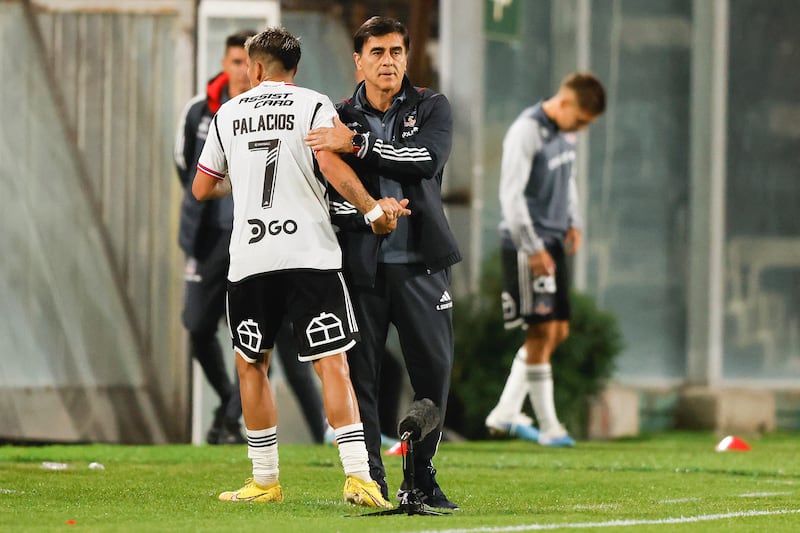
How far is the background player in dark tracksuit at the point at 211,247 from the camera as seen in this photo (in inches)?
400

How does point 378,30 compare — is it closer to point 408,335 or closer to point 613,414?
point 408,335

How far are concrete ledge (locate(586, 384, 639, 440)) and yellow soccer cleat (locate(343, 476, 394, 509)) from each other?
21.0ft

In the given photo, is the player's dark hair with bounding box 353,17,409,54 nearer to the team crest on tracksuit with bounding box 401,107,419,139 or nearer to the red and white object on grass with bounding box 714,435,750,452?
the team crest on tracksuit with bounding box 401,107,419,139

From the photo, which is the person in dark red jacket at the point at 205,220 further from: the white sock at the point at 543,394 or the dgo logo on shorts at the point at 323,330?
the dgo logo on shorts at the point at 323,330

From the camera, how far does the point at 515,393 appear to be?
1099cm

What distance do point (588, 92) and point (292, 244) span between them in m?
4.51

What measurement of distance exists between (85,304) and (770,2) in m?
6.52

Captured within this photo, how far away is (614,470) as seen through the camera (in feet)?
29.3

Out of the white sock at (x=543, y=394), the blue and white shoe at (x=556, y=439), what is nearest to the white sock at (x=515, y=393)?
the white sock at (x=543, y=394)

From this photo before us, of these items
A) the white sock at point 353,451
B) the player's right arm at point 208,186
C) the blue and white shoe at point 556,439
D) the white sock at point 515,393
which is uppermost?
the player's right arm at point 208,186

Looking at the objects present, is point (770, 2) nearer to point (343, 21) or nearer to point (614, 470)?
point (343, 21)

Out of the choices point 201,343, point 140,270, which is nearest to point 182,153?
point 201,343

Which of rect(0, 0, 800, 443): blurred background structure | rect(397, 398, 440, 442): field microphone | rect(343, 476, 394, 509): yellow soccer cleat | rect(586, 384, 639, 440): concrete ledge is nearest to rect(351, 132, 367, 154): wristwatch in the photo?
rect(397, 398, 440, 442): field microphone

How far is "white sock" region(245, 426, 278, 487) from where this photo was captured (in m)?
6.68
